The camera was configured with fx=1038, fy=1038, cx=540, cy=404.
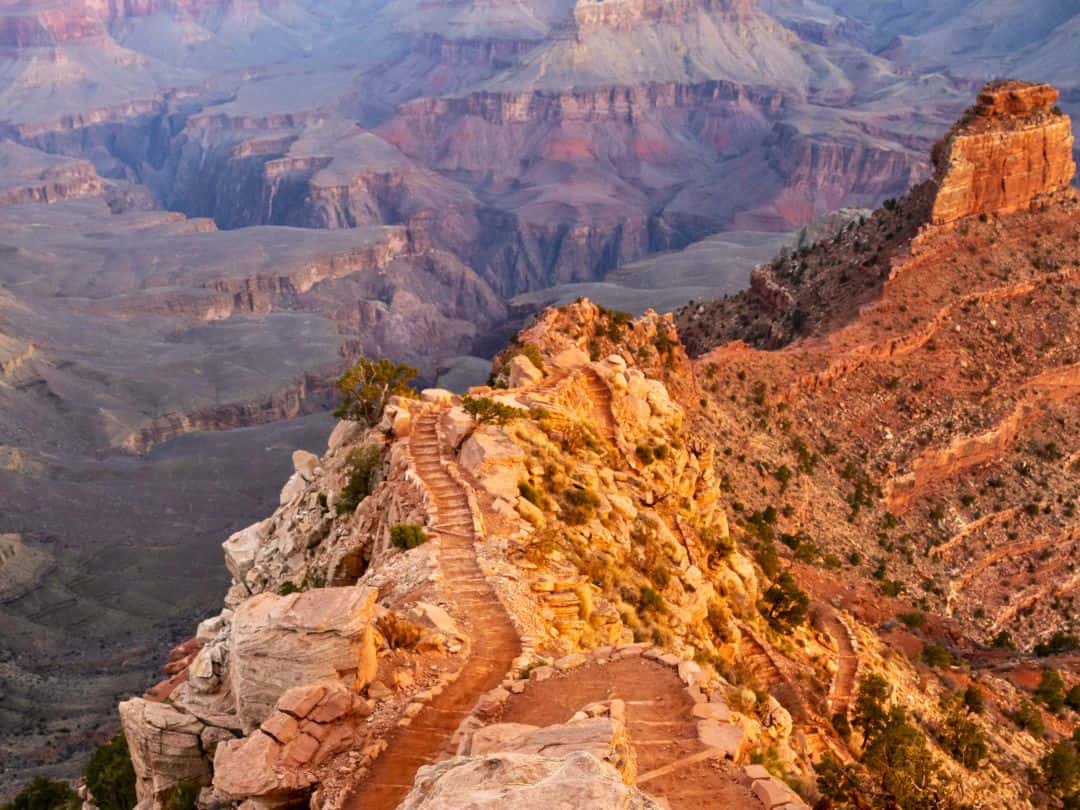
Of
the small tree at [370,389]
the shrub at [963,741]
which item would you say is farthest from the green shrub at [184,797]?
the shrub at [963,741]

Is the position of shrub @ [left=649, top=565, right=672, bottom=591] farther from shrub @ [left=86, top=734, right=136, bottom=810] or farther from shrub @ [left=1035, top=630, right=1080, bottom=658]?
shrub @ [left=1035, top=630, right=1080, bottom=658]

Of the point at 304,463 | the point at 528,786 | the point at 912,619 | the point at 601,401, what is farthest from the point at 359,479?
the point at 912,619

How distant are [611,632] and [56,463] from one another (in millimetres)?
90783

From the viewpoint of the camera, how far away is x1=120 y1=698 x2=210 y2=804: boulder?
56.9 ft

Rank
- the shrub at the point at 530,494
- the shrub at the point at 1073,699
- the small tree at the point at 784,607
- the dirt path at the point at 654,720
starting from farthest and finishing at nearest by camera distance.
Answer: the shrub at the point at 1073,699 → the small tree at the point at 784,607 → the shrub at the point at 530,494 → the dirt path at the point at 654,720

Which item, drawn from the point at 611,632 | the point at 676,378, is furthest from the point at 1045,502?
the point at 611,632

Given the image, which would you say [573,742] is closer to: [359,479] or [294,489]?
[359,479]

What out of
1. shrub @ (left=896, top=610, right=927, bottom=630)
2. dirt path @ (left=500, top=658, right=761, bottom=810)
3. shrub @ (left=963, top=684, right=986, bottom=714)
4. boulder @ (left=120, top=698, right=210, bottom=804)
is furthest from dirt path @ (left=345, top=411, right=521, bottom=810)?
shrub @ (left=896, top=610, right=927, bottom=630)

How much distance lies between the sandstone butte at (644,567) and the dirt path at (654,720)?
5cm

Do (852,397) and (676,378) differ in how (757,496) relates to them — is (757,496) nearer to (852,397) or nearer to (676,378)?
(676,378)

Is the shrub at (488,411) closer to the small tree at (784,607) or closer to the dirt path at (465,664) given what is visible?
the dirt path at (465,664)

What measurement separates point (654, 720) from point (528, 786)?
6057 mm

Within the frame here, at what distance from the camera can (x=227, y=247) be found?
178875mm

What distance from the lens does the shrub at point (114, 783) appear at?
24.6 metres
